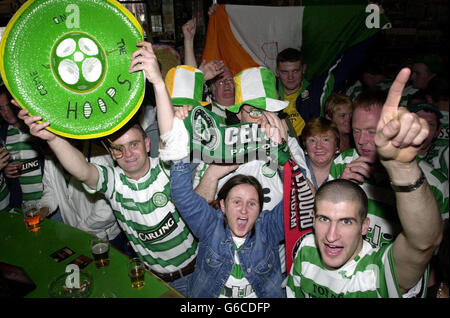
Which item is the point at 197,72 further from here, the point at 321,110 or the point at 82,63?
the point at 321,110

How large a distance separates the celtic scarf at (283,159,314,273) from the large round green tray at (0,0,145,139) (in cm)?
105

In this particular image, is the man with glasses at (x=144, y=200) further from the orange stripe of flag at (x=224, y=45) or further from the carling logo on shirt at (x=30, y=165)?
the orange stripe of flag at (x=224, y=45)

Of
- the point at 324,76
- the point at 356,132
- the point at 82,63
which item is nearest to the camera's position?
the point at 82,63

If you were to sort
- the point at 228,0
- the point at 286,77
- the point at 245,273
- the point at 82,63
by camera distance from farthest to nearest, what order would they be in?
the point at 228,0, the point at 286,77, the point at 245,273, the point at 82,63

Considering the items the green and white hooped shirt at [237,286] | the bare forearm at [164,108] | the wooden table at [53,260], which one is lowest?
the green and white hooped shirt at [237,286]

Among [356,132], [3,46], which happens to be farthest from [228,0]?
[3,46]

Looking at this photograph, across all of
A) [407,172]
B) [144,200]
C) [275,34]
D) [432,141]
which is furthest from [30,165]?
[432,141]

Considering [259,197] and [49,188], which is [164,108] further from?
[49,188]

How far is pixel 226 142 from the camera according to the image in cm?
205

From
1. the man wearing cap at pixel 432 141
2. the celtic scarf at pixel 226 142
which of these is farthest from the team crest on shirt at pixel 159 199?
the man wearing cap at pixel 432 141

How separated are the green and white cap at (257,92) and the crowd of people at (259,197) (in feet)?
0.03

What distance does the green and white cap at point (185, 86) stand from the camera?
2275 millimetres

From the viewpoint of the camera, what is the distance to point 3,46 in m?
1.59
